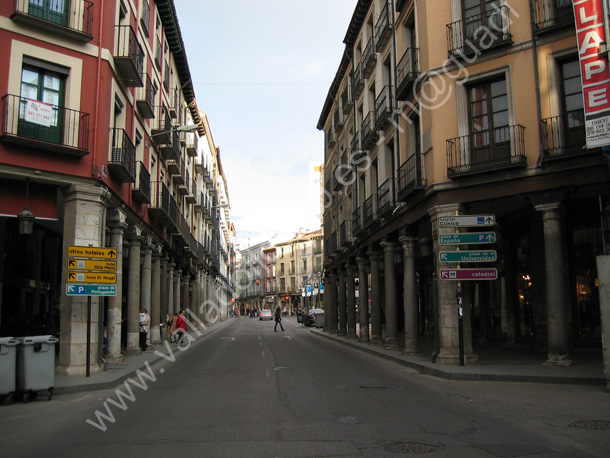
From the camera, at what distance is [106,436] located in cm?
749

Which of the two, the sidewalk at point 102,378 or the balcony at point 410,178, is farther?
the balcony at point 410,178

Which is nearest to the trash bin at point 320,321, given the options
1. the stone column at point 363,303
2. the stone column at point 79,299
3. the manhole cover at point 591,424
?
the stone column at point 363,303

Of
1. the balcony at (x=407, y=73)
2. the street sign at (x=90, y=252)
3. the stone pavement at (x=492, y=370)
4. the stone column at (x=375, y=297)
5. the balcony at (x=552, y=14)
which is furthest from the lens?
the stone column at (x=375, y=297)

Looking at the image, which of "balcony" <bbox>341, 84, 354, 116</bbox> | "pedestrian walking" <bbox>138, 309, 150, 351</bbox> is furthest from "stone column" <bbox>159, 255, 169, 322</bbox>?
"balcony" <bbox>341, 84, 354, 116</bbox>

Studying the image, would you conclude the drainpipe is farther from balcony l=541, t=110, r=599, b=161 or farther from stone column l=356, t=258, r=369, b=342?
stone column l=356, t=258, r=369, b=342

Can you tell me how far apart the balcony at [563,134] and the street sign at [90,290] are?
11362 millimetres

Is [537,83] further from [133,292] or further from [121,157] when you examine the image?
[133,292]

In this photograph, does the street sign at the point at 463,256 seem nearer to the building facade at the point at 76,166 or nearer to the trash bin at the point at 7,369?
the building facade at the point at 76,166

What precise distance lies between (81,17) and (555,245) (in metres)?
13.9

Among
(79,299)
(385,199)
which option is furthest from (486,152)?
(79,299)

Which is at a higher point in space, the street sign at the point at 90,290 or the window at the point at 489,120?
the window at the point at 489,120

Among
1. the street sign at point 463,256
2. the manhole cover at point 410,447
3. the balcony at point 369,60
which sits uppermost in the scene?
the balcony at point 369,60

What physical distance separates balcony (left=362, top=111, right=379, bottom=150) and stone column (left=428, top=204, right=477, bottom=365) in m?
7.86

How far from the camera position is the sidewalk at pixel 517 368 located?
40.5ft
